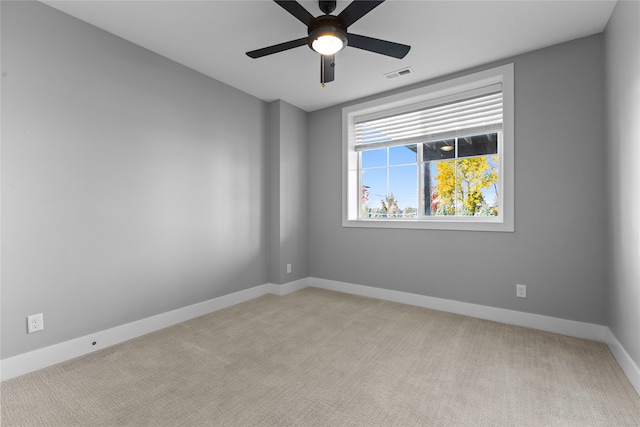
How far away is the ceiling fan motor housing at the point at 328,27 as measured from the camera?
77.5 inches

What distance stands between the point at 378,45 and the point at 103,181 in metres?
2.38

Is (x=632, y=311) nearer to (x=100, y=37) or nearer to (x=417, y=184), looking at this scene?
(x=417, y=184)

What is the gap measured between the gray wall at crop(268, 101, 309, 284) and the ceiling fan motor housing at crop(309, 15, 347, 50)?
2114mm

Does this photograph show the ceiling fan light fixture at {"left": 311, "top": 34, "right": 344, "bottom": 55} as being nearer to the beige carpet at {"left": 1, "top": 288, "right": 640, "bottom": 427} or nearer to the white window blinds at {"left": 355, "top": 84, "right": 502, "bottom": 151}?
the white window blinds at {"left": 355, "top": 84, "right": 502, "bottom": 151}

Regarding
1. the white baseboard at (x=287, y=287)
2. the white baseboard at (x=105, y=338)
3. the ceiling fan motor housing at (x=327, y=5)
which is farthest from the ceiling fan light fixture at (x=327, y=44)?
the white baseboard at (x=287, y=287)

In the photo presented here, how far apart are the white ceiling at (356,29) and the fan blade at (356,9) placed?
33 centimetres

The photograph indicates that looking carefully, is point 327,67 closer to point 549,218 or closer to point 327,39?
point 327,39

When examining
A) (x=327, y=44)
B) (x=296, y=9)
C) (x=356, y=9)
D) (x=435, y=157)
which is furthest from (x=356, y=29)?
(x=435, y=157)

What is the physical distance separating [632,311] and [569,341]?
2.50ft

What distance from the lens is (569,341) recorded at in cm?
255

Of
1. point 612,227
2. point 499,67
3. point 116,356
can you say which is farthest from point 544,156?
point 116,356

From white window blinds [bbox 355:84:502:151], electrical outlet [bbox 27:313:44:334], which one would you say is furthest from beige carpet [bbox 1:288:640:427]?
white window blinds [bbox 355:84:502:151]

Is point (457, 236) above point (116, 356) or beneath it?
above

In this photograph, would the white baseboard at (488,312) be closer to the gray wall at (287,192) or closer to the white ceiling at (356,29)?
the gray wall at (287,192)
